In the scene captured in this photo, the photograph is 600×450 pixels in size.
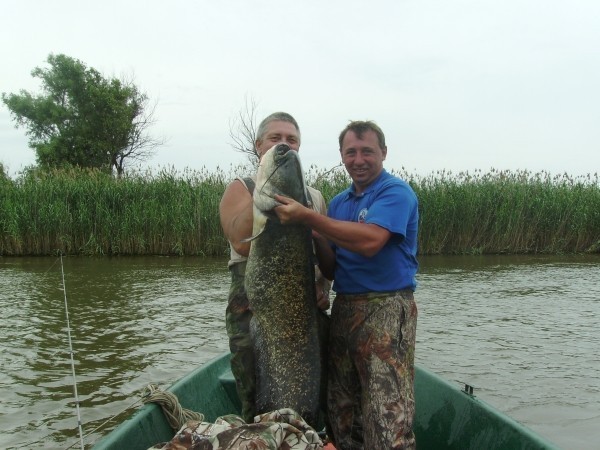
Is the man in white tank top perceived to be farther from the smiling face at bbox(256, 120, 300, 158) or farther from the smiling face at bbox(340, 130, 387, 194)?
the smiling face at bbox(340, 130, 387, 194)

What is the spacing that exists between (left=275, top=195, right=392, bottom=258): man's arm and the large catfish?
0.56 ft

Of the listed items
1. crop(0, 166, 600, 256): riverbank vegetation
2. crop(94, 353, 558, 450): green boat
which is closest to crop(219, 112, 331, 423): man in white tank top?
crop(94, 353, 558, 450): green boat

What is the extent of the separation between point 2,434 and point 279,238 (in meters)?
3.76

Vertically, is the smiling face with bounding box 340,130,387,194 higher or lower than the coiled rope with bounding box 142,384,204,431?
higher

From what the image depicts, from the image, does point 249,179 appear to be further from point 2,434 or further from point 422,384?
point 2,434

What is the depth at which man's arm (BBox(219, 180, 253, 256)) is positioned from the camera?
3.34 meters

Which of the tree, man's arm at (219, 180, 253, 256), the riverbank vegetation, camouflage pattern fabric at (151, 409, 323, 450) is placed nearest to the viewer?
camouflage pattern fabric at (151, 409, 323, 450)

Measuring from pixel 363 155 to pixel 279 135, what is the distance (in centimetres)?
51

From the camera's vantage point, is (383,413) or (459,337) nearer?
(383,413)

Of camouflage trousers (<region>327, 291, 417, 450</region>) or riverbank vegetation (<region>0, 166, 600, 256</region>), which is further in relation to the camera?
riverbank vegetation (<region>0, 166, 600, 256</region>)

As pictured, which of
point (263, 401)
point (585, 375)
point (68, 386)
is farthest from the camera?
point (585, 375)

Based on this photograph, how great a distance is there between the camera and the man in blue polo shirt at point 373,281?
3053 mm

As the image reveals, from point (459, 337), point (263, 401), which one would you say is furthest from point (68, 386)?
point (459, 337)

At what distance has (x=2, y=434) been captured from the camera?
209 inches
